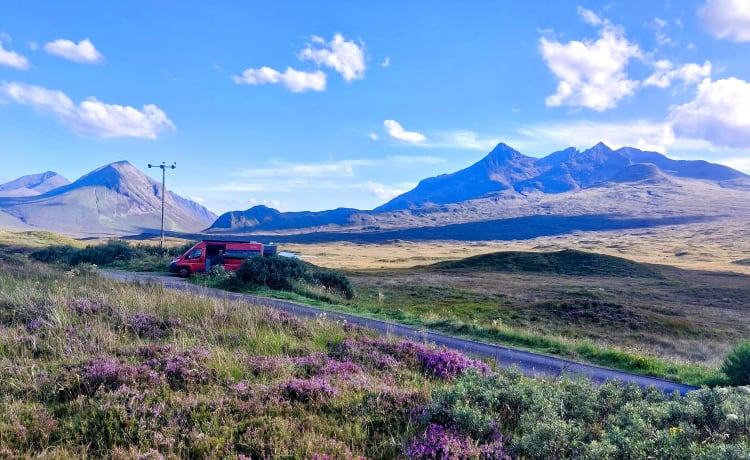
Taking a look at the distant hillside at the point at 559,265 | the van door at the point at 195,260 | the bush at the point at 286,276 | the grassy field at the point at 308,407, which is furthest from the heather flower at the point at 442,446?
the distant hillside at the point at 559,265

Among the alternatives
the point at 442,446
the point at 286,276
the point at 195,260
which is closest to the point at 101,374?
the point at 442,446

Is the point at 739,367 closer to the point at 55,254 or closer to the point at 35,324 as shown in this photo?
the point at 35,324

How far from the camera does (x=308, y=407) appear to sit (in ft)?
17.5

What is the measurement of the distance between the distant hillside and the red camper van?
44.0 metres

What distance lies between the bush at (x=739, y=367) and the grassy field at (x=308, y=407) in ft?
20.1

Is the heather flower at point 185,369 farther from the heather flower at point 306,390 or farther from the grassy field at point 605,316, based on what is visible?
the grassy field at point 605,316

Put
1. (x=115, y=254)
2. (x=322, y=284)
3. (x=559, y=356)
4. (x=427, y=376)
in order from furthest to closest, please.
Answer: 1. (x=115, y=254)
2. (x=322, y=284)
3. (x=559, y=356)
4. (x=427, y=376)

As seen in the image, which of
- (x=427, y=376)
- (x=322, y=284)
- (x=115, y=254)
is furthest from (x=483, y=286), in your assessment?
(x=427, y=376)

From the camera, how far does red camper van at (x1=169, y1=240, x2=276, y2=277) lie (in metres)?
30.2

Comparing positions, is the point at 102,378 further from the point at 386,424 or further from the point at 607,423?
the point at 607,423

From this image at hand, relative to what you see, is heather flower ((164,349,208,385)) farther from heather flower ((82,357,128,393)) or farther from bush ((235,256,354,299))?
bush ((235,256,354,299))

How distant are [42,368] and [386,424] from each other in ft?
15.4

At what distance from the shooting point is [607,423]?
186 inches

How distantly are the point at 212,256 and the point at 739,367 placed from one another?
2883cm
